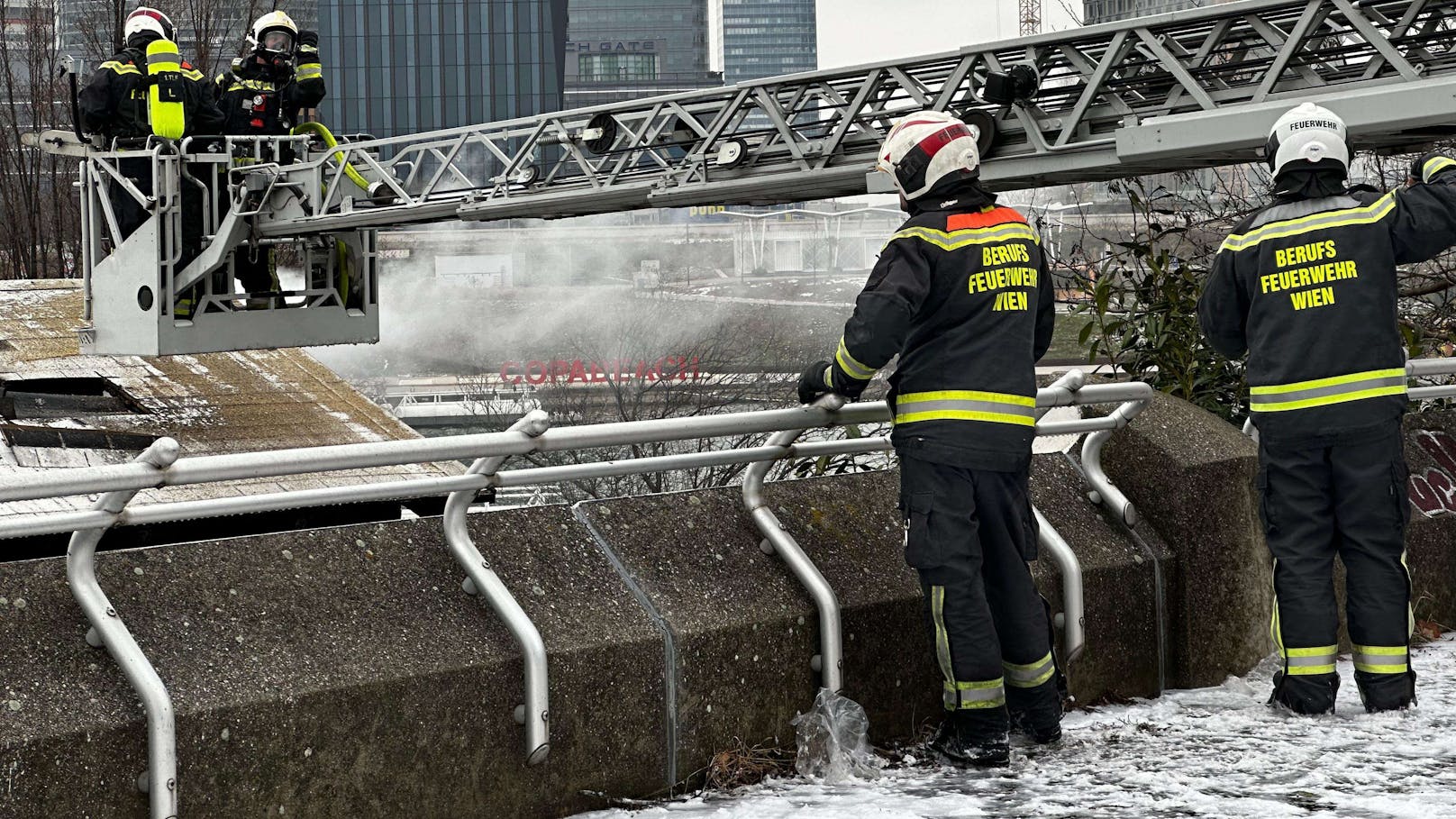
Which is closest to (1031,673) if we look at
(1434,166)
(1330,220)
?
(1330,220)

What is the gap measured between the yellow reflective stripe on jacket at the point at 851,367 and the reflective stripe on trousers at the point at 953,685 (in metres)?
0.59

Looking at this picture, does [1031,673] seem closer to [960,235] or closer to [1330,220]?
[960,235]

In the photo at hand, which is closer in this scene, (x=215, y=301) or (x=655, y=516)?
(x=655, y=516)

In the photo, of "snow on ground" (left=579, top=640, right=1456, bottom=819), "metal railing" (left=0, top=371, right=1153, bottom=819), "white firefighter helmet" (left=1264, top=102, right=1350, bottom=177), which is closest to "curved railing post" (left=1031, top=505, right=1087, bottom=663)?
"metal railing" (left=0, top=371, right=1153, bottom=819)

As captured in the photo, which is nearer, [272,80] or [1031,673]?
[1031,673]

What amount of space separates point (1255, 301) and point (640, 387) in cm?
4278

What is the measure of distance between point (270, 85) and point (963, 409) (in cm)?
1002

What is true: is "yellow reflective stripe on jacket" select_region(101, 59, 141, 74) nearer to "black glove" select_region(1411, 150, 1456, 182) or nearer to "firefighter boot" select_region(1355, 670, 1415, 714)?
"black glove" select_region(1411, 150, 1456, 182)

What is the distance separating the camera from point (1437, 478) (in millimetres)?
6191

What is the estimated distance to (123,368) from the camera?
14289mm

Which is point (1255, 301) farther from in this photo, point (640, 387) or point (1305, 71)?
point (640, 387)

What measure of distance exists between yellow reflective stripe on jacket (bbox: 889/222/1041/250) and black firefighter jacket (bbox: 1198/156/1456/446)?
0.94 meters

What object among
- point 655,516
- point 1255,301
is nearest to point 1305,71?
point 1255,301

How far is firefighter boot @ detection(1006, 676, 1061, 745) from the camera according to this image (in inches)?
173
